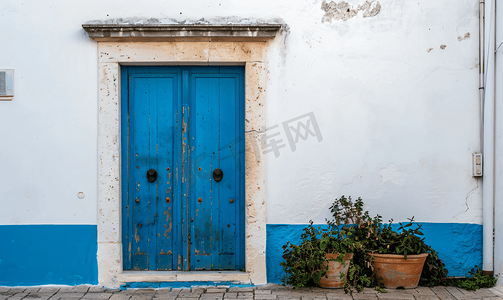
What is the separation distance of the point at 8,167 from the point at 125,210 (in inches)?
47.3

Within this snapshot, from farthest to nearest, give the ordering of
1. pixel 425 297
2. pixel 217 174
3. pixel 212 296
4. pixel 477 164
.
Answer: pixel 217 174 → pixel 477 164 → pixel 212 296 → pixel 425 297

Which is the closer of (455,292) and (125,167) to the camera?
(455,292)

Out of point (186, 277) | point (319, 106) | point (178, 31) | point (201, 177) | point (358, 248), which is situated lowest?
point (186, 277)

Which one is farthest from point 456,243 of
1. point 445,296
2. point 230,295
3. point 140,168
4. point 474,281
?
point 140,168

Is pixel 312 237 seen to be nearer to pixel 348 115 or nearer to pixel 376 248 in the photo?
pixel 376 248

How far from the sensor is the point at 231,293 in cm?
354

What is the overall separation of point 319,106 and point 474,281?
2.25m

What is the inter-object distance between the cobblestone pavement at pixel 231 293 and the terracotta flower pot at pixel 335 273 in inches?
2.4

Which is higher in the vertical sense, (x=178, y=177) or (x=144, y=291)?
(x=178, y=177)

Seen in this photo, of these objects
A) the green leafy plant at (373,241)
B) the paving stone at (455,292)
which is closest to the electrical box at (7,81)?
the green leafy plant at (373,241)

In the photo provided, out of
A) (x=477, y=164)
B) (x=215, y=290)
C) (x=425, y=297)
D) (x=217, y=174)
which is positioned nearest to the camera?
(x=425, y=297)

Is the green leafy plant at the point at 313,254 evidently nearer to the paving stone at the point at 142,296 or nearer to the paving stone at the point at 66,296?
the paving stone at the point at 142,296

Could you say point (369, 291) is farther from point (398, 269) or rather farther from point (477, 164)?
point (477, 164)

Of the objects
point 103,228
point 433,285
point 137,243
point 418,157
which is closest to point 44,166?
point 103,228
